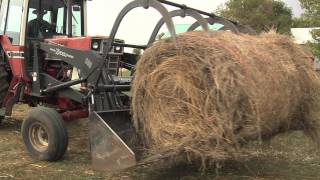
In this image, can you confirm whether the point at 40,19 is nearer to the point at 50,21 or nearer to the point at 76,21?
the point at 50,21

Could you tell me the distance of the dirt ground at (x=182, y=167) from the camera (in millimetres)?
6801

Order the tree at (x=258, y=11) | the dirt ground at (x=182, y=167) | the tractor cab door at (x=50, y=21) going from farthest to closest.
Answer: the tree at (x=258, y=11), the tractor cab door at (x=50, y=21), the dirt ground at (x=182, y=167)

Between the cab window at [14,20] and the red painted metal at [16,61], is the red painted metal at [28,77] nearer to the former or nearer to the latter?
the red painted metal at [16,61]

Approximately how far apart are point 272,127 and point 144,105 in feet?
4.93

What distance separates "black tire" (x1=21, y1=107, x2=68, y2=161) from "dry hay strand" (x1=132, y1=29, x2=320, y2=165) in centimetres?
148

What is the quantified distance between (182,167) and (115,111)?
3.82 ft

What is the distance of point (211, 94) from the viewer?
562 centimetres

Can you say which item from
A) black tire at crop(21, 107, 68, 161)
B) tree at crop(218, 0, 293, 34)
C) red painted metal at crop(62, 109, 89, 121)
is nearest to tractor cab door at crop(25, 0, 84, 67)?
red painted metal at crop(62, 109, 89, 121)

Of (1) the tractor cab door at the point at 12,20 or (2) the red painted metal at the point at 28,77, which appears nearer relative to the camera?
(2) the red painted metal at the point at 28,77

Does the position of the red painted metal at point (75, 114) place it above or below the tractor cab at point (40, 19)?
below

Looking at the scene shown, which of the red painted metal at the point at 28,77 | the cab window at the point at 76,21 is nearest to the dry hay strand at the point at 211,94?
the red painted metal at the point at 28,77

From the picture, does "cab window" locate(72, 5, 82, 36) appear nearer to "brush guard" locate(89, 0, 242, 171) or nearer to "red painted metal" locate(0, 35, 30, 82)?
"red painted metal" locate(0, 35, 30, 82)

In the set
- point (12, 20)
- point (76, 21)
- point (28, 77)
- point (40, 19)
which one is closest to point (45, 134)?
point (28, 77)

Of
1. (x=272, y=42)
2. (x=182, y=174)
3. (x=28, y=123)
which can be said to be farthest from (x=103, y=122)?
(x=272, y=42)
